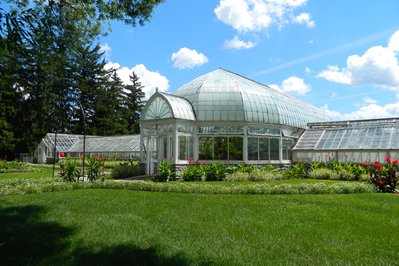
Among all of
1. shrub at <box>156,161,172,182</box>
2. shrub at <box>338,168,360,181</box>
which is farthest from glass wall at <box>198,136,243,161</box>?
shrub at <box>338,168,360,181</box>

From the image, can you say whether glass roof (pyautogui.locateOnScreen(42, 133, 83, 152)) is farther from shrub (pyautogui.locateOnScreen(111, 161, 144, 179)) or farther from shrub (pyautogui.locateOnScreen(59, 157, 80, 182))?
shrub (pyautogui.locateOnScreen(59, 157, 80, 182))

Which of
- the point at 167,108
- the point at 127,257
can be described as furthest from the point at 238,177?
the point at 127,257

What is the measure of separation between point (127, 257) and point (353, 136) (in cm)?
2039

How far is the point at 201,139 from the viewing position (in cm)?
2041

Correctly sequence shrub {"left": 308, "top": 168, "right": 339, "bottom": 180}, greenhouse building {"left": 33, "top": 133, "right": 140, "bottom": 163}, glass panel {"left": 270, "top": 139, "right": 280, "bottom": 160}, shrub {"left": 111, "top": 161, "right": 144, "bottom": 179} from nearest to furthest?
shrub {"left": 308, "top": 168, "right": 339, "bottom": 180}, shrub {"left": 111, "top": 161, "right": 144, "bottom": 179}, glass panel {"left": 270, "top": 139, "right": 280, "bottom": 160}, greenhouse building {"left": 33, "top": 133, "right": 140, "bottom": 163}

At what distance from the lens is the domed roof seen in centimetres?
2028

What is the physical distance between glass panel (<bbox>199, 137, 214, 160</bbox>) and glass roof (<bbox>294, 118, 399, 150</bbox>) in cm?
699

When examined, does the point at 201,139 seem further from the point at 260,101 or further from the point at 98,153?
the point at 98,153

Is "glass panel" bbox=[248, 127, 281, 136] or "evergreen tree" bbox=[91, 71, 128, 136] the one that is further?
"evergreen tree" bbox=[91, 71, 128, 136]

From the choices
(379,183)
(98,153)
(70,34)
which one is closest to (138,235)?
(70,34)

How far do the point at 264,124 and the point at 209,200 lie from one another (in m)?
11.4

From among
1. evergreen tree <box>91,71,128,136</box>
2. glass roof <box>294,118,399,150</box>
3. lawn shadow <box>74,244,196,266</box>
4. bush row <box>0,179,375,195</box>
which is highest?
evergreen tree <box>91,71,128,136</box>

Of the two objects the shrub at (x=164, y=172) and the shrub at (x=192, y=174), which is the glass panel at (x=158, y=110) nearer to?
the shrub at (x=164, y=172)

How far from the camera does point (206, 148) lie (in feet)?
66.8
